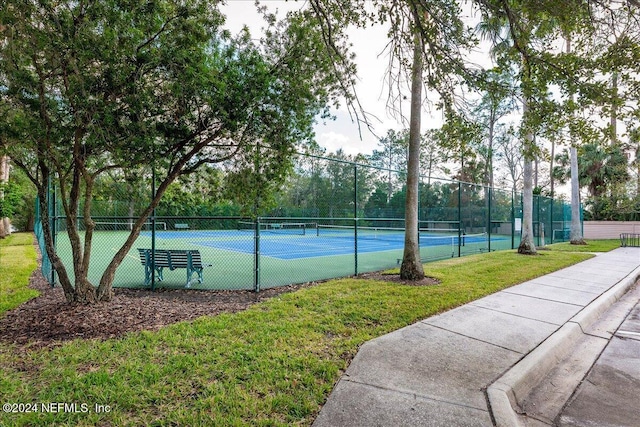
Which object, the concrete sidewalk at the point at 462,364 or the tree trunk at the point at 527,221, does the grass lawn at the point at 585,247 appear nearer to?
the tree trunk at the point at 527,221

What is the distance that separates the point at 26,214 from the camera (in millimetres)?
27000

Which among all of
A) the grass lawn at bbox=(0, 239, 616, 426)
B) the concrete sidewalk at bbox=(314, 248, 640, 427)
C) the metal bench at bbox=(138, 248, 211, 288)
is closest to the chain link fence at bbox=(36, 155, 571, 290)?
the metal bench at bbox=(138, 248, 211, 288)

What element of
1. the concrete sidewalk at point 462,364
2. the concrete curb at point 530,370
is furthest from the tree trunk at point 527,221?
the concrete curb at point 530,370

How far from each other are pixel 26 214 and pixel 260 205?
101 feet

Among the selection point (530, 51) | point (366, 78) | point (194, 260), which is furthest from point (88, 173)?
point (530, 51)

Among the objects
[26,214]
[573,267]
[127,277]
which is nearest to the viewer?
[127,277]

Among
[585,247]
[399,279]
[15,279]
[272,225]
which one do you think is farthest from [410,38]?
[585,247]

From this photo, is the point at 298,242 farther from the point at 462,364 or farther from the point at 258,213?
the point at 462,364

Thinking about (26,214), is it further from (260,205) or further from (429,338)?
(429,338)

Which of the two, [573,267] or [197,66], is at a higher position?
[197,66]

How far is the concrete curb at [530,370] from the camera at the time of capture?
101 inches

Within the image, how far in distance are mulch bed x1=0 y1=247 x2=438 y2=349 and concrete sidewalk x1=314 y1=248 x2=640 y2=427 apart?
2535 mm

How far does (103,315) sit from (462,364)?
422 cm

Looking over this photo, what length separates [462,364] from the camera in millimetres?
3320
